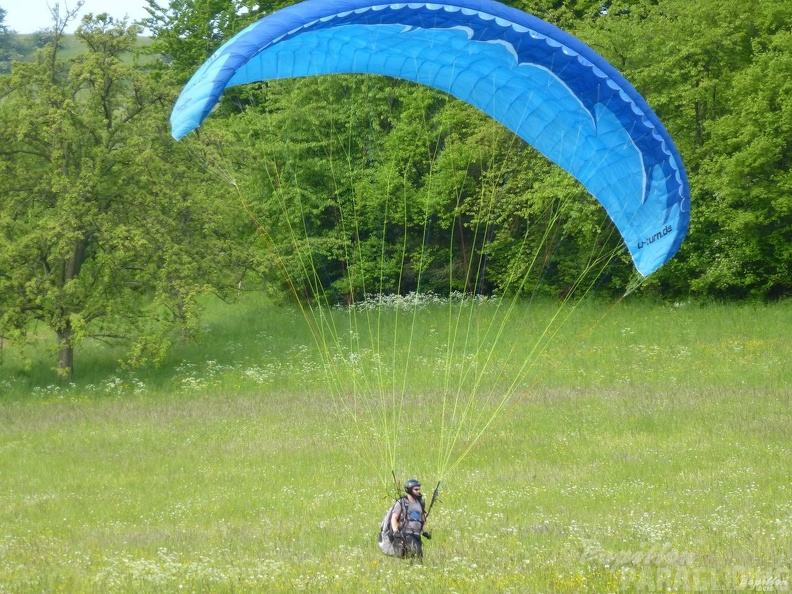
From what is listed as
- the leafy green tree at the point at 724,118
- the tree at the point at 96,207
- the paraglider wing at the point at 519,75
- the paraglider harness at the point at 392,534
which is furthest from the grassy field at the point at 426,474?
the paraglider wing at the point at 519,75

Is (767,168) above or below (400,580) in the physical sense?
above

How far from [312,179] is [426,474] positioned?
692 inches

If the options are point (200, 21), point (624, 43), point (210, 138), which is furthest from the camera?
point (200, 21)

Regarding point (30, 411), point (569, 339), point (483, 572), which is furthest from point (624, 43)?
point (483, 572)

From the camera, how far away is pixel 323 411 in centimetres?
2008

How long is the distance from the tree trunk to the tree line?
5 cm

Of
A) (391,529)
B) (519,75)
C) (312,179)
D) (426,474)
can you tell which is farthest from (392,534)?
(312,179)

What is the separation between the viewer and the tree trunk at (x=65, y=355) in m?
24.1

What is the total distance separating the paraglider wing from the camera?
9453 millimetres

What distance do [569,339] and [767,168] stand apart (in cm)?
694

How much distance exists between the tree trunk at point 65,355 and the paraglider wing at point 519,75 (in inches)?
604

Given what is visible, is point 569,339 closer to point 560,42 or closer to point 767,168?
point 767,168

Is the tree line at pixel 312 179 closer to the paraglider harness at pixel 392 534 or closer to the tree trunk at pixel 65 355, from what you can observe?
the tree trunk at pixel 65 355

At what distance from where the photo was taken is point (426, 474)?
14727mm
